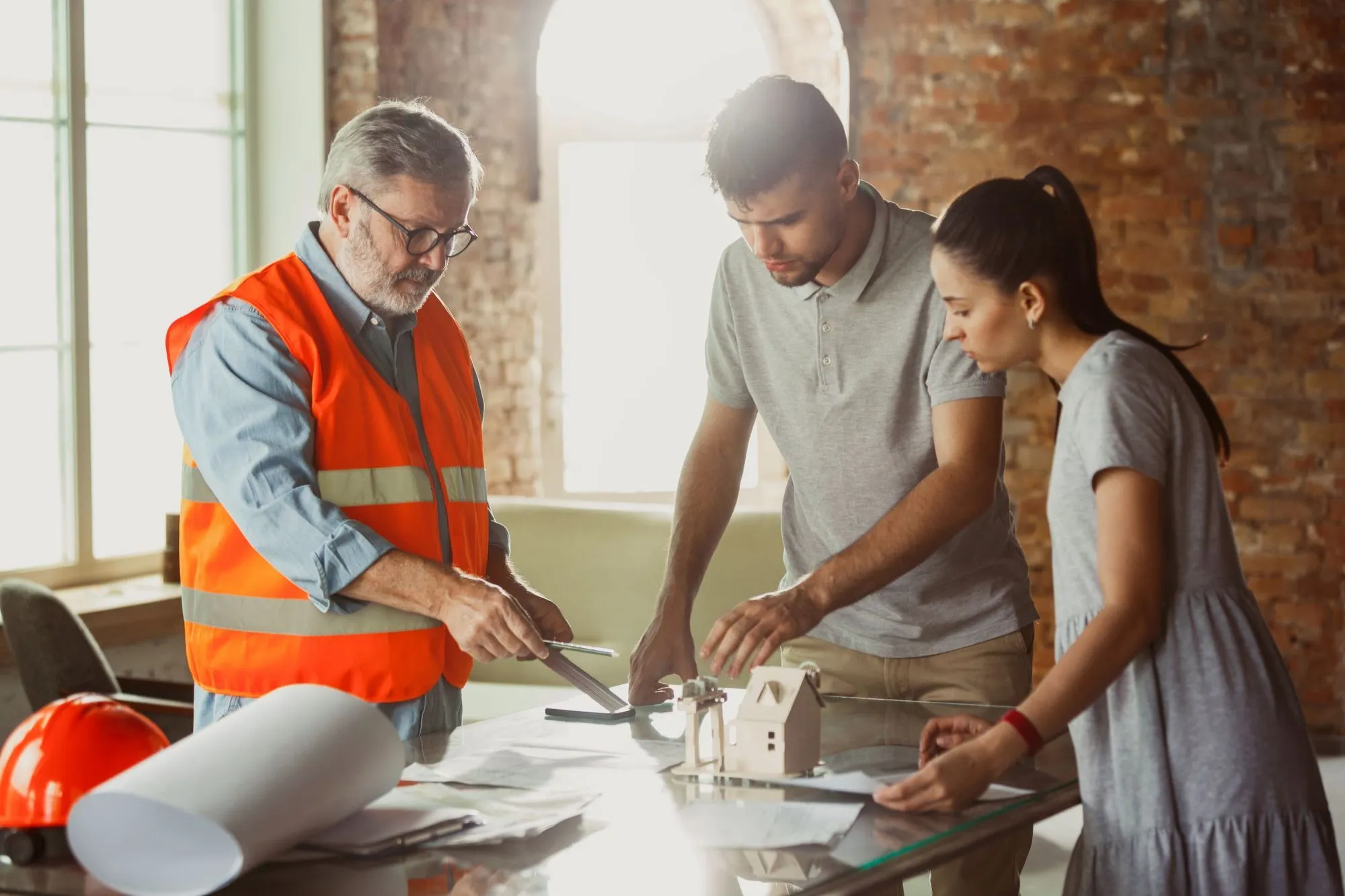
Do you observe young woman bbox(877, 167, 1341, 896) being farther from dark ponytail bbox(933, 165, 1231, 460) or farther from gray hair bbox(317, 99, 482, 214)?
gray hair bbox(317, 99, 482, 214)

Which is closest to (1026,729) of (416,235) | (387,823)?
(387,823)

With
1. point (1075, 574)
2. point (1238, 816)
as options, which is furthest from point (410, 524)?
point (1238, 816)

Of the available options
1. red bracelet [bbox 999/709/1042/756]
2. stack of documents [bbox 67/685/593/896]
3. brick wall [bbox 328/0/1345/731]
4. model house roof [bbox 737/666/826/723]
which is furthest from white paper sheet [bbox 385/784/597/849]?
brick wall [bbox 328/0/1345/731]

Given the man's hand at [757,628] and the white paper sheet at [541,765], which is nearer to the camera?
the white paper sheet at [541,765]

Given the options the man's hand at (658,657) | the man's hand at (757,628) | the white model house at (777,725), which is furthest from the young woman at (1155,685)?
the man's hand at (658,657)

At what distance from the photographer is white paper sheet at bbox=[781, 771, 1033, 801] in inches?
73.3

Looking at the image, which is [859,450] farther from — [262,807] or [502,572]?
[262,807]

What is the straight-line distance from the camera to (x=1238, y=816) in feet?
5.89

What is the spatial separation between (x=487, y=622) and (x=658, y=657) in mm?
433

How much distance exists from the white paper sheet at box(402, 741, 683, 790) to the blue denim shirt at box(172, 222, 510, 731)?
0.27 meters

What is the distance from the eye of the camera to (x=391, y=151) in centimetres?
240

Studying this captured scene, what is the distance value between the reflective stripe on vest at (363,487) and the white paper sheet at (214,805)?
0.69 metres

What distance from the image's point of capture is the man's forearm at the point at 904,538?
2348 millimetres

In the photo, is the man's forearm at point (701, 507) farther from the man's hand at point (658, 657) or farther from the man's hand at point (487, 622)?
the man's hand at point (487, 622)
